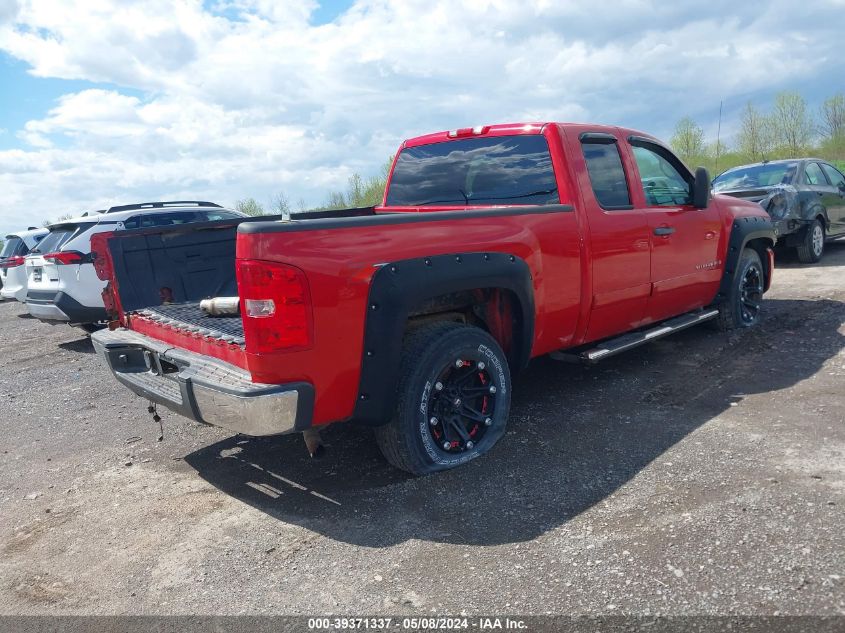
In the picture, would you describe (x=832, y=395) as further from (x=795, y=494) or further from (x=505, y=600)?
(x=505, y=600)

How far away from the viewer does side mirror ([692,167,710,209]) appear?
512cm

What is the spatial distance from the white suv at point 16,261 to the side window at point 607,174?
8.05 metres

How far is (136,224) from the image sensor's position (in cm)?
884

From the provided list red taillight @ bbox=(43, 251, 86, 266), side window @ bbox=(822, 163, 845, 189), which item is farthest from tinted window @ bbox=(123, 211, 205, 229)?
side window @ bbox=(822, 163, 845, 189)

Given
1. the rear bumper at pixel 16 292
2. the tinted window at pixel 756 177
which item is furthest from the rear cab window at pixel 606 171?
the rear bumper at pixel 16 292

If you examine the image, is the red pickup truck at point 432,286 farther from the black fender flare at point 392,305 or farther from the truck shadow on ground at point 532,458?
the truck shadow on ground at point 532,458

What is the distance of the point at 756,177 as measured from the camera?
1023 centimetres

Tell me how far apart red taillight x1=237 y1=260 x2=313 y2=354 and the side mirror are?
3.65m

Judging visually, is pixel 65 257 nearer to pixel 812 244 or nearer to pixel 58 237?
pixel 58 237

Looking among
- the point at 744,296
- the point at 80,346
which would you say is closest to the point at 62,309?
the point at 80,346

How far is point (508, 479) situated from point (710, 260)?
3.17 meters

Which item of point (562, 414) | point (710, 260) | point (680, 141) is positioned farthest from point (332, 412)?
point (680, 141)

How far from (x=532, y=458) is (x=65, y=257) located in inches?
242

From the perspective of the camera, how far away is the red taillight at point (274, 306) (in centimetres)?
275
